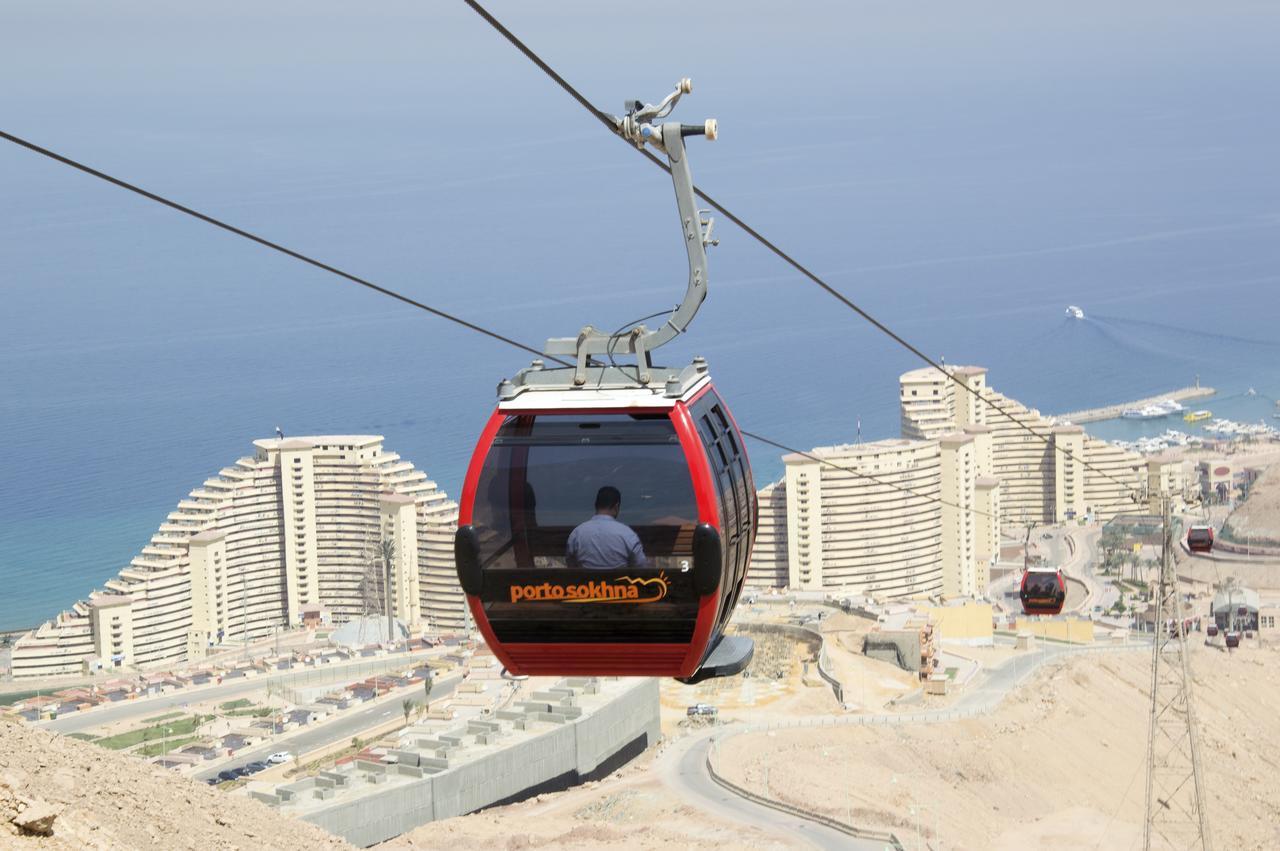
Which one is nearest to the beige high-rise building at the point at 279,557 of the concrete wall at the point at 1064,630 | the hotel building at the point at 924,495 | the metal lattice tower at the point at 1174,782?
the hotel building at the point at 924,495

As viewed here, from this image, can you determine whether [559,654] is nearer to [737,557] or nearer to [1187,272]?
[737,557]

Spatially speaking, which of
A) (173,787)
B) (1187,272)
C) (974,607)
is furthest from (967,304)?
(173,787)

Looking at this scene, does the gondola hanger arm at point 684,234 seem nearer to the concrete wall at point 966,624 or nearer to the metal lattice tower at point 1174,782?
the metal lattice tower at point 1174,782

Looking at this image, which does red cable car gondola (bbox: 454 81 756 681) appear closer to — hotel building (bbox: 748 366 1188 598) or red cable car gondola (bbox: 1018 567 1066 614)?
red cable car gondola (bbox: 1018 567 1066 614)

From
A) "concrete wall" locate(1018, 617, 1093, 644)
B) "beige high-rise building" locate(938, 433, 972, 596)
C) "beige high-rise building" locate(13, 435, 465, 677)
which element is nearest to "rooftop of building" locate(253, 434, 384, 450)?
"beige high-rise building" locate(13, 435, 465, 677)

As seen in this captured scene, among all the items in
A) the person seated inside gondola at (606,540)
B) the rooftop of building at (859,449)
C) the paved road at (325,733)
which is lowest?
the paved road at (325,733)

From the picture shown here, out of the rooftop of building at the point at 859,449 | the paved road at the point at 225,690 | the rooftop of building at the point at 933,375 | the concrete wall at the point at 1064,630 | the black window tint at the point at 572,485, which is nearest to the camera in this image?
the black window tint at the point at 572,485
